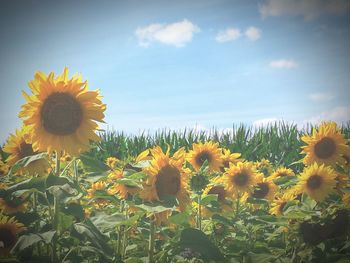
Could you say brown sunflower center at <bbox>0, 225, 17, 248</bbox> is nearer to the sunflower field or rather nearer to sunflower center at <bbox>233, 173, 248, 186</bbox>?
the sunflower field

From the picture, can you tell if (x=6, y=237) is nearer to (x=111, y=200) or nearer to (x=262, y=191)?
(x=111, y=200)

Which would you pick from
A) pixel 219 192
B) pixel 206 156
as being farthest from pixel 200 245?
pixel 206 156

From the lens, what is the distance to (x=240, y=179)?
14.0 feet

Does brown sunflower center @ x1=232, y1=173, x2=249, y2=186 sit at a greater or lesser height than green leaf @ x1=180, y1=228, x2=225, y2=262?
greater

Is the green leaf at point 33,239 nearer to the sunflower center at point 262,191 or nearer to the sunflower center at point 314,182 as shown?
the sunflower center at point 314,182

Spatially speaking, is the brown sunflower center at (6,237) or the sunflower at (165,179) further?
the brown sunflower center at (6,237)

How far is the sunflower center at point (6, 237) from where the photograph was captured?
3.02 m

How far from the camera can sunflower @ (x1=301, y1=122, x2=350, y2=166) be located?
3830 mm

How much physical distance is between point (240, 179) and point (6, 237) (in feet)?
8.19

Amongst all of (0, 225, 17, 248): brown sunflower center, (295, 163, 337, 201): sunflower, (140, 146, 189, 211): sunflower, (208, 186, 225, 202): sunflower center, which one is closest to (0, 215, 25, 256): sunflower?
(0, 225, 17, 248): brown sunflower center

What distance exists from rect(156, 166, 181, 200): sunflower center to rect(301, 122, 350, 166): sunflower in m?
1.92

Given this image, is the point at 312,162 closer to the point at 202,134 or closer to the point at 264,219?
the point at 264,219

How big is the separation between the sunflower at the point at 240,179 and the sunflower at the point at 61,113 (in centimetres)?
221

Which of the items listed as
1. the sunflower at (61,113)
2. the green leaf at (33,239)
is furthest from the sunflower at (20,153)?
the green leaf at (33,239)
